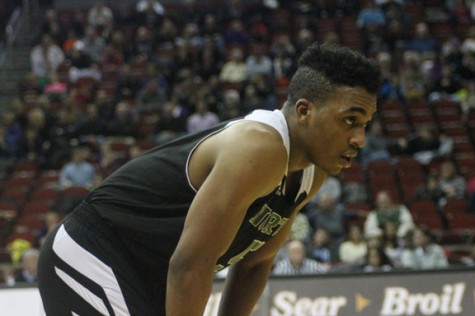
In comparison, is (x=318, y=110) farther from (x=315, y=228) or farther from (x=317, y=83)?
(x=315, y=228)

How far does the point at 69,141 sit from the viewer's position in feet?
38.3

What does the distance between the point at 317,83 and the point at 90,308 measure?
910 mm

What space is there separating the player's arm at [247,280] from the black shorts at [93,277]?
0.43 meters

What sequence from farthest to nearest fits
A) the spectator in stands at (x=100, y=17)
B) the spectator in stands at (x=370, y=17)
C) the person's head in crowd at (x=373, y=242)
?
the spectator in stands at (x=100, y=17) < the spectator in stands at (x=370, y=17) < the person's head in crowd at (x=373, y=242)

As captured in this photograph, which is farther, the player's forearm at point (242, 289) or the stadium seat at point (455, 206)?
the stadium seat at point (455, 206)

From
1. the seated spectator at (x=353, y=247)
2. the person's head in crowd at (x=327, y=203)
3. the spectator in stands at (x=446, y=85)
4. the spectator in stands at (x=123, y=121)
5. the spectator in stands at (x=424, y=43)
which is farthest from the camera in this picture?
the spectator in stands at (x=424, y=43)

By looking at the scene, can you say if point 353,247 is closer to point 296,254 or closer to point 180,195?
point 296,254

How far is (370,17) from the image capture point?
573 inches

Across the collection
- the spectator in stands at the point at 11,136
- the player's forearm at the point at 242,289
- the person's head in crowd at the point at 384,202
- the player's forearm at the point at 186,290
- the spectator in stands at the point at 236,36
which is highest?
the player's forearm at the point at 186,290

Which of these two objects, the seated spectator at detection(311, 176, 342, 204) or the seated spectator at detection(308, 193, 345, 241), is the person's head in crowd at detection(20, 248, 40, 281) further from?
the seated spectator at detection(311, 176, 342, 204)

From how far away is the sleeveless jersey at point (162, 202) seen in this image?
7.32 ft

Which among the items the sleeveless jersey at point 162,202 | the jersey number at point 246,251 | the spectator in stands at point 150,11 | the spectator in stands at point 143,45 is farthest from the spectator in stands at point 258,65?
the sleeveless jersey at point 162,202

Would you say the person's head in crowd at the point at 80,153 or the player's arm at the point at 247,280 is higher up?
the player's arm at the point at 247,280

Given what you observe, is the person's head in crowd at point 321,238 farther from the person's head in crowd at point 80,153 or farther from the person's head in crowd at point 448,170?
the person's head in crowd at point 80,153
